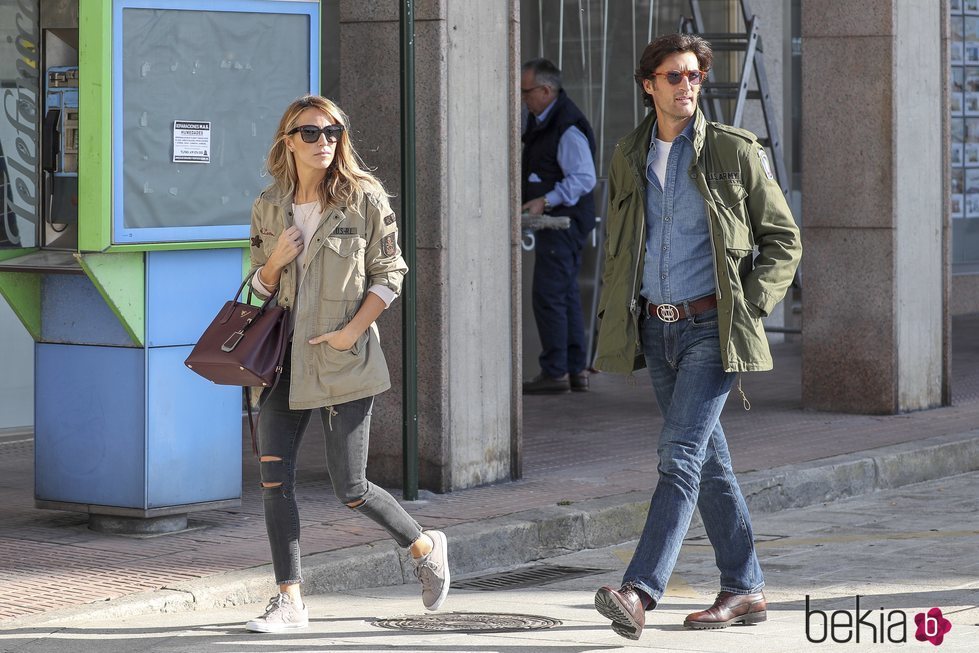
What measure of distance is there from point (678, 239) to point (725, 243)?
0.58 feet

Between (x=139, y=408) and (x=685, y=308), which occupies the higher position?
(x=685, y=308)

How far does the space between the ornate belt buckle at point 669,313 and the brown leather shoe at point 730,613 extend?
3.09 feet

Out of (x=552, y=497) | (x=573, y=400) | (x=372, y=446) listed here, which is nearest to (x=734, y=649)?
(x=552, y=497)

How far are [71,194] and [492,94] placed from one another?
2.12 m

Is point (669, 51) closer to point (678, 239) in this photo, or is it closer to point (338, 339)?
point (678, 239)

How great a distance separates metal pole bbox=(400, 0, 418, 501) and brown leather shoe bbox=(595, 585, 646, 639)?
2367 millimetres

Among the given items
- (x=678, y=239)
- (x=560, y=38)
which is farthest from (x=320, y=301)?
(x=560, y=38)

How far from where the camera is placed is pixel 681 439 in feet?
17.3

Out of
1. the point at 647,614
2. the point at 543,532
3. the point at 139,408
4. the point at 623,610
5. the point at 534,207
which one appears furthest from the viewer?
the point at 534,207

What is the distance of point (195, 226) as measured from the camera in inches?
265

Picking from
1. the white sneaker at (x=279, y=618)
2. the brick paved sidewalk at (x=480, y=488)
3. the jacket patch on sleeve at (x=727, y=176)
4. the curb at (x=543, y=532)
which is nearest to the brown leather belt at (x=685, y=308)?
the jacket patch on sleeve at (x=727, y=176)

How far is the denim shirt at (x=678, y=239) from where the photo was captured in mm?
5340

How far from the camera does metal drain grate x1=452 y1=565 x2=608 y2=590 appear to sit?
6.61m

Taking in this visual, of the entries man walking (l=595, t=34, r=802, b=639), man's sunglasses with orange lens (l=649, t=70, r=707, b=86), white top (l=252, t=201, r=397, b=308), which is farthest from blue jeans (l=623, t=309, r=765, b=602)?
white top (l=252, t=201, r=397, b=308)
